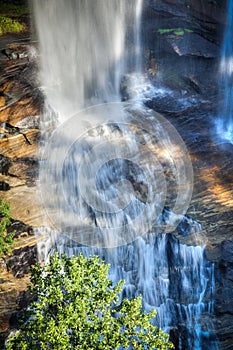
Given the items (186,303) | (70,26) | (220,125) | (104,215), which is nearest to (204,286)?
(186,303)

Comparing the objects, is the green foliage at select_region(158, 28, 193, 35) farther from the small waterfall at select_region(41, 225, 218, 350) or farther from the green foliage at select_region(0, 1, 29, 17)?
the small waterfall at select_region(41, 225, 218, 350)

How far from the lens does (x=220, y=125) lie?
20.4 metres

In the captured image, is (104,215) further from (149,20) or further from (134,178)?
(149,20)

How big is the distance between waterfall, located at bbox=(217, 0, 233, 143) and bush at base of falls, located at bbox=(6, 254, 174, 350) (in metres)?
12.2

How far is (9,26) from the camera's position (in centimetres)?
2505

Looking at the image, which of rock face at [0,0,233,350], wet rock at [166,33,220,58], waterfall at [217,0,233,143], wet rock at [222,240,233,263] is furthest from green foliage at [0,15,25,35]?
wet rock at [222,240,233,263]

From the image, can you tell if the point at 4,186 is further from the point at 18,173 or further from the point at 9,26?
the point at 9,26

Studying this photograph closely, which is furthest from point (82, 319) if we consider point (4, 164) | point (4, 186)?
point (4, 164)

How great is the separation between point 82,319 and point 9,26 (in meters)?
21.5

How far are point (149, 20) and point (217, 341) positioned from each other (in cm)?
2078

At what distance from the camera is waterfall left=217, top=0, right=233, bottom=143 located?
804 inches

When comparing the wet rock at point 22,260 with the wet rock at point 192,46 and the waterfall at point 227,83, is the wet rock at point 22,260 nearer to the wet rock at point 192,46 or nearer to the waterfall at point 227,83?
the waterfall at point 227,83

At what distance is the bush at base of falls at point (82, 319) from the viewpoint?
899 centimetres

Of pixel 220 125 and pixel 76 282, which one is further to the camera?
pixel 220 125
